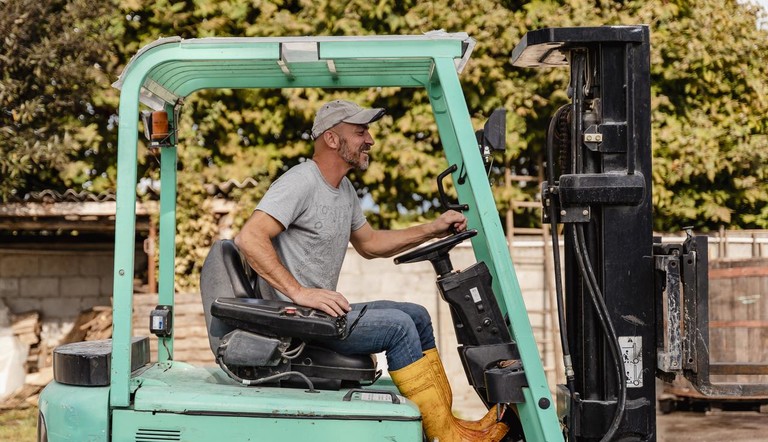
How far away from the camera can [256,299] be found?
3.90 metres

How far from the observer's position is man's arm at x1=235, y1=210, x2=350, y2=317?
3795 mm

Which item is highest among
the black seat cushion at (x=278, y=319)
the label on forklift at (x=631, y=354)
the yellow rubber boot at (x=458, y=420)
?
the black seat cushion at (x=278, y=319)

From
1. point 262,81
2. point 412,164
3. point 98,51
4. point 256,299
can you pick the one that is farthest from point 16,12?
point 256,299

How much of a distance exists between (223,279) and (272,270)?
13.1 inches

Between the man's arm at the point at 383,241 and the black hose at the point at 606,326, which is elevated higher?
the man's arm at the point at 383,241

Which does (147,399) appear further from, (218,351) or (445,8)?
(445,8)

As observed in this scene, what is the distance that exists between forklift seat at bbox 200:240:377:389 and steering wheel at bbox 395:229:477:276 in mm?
413

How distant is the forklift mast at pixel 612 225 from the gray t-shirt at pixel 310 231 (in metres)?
0.97

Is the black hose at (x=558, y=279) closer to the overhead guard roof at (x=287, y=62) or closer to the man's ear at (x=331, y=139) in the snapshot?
the overhead guard roof at (x=287, y=62)

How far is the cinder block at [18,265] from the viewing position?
12.7 metres

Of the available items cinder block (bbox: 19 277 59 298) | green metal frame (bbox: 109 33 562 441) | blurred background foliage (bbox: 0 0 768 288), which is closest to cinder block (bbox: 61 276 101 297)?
cinder block (bbox: 19 277 59 298)

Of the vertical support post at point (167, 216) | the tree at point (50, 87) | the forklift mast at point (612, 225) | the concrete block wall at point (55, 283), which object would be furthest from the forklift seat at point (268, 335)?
the concrete block wall at point (55, 283)

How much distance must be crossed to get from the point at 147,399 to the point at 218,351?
37 cm

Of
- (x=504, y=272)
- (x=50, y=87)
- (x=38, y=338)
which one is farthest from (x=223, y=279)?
(x=38, y=338)
